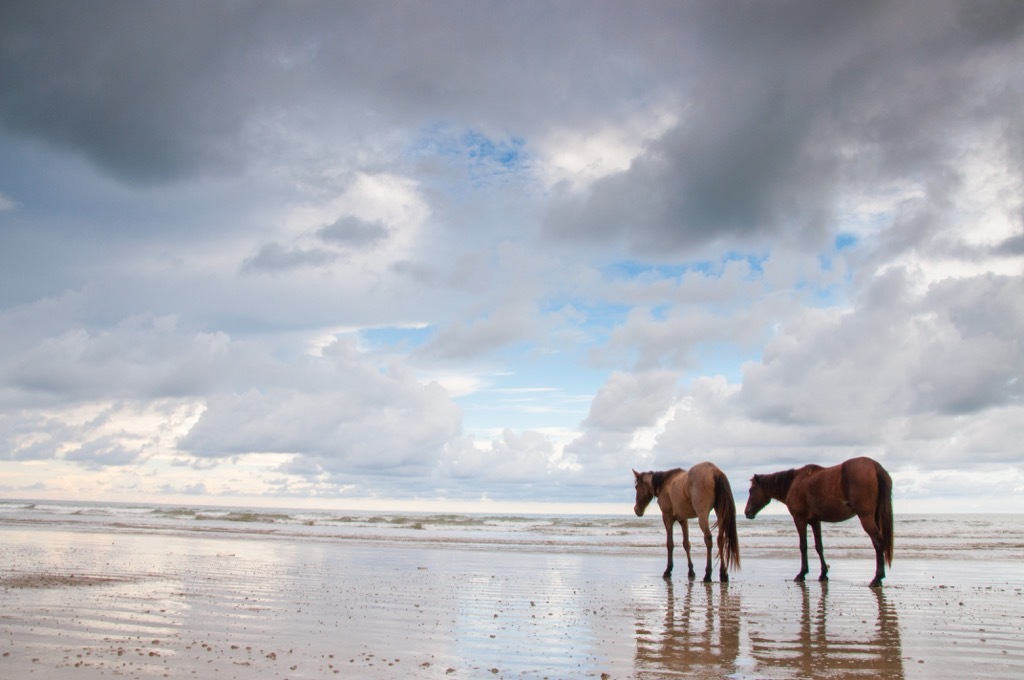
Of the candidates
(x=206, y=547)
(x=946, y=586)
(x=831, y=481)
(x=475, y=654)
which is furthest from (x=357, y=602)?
(x=206, y=547)

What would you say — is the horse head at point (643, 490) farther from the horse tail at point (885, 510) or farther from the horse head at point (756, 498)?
the horse tail at point (885, 510)

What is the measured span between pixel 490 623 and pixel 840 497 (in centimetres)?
841

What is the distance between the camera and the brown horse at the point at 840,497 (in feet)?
43.3

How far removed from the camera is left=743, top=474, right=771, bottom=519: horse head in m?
16.0

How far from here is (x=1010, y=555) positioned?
841 inches

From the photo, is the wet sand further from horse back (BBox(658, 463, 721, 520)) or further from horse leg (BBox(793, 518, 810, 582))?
horse back (BBox(658, 463, 721, 520))

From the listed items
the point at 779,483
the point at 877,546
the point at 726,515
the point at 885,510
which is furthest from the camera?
the point at 779,483

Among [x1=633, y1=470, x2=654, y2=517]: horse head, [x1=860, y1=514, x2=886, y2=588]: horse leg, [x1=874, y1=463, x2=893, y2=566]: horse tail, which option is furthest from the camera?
[x1=633, y1=470, x2=654, y2=517]: horse head

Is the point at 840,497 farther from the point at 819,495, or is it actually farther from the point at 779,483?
the point at 779,483

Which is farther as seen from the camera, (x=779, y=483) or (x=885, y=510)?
(x=779, y=483)

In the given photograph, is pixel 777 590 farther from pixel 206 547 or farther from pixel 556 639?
pixel 206 547

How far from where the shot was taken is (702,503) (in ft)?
45.5

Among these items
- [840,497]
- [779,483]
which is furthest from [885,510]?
[779,483]

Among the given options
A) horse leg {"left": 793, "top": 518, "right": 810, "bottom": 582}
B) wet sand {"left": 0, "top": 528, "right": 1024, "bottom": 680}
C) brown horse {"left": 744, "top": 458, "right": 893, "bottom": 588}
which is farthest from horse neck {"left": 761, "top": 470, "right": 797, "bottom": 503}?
wet sand {"left": 0, "top": 528, "right": 1024, "bottom": 680}
